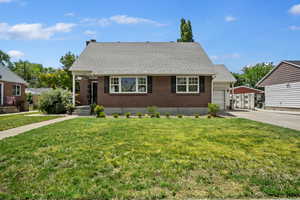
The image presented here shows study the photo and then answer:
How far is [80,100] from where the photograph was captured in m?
17.0

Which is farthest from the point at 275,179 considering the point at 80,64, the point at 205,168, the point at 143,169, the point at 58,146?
the point at 80,64

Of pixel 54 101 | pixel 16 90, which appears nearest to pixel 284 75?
pixel 54 101

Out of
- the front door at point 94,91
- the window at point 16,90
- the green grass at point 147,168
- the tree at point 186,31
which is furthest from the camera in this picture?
the tree at point 186,31

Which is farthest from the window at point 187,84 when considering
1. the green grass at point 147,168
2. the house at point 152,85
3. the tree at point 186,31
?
the tree at point 186,31

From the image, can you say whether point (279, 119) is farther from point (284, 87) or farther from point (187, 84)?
point (284, 87)

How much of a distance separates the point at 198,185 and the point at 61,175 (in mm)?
2423

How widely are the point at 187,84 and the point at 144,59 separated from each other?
4.41 metres

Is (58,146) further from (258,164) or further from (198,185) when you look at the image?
(258,164)

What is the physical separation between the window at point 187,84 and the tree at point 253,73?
40.9m

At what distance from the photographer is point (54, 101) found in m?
14.2

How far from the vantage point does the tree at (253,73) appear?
156 ft

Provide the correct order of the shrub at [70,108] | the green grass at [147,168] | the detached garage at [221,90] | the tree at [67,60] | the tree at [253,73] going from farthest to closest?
the tree at [253,73]
the tree at [67,60]
the detached garage at [221,90]
the shrub at [70,108]
the green grass at [147,168]

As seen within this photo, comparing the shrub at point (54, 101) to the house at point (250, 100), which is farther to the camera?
the house at point (250, 100)

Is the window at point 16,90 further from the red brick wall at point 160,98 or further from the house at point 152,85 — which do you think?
the red brick wall at point 160,98
